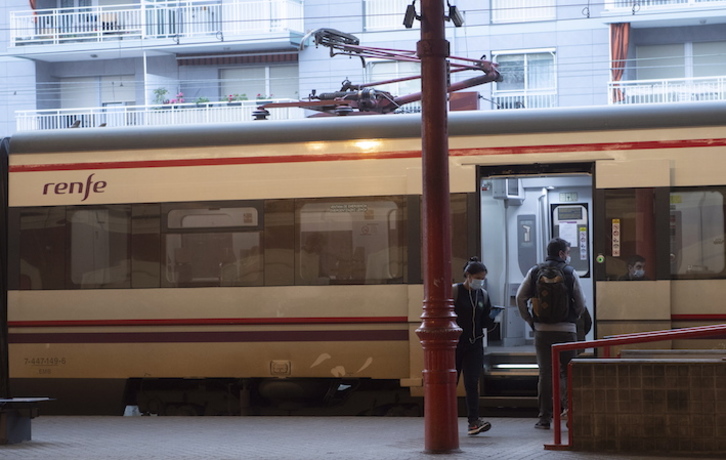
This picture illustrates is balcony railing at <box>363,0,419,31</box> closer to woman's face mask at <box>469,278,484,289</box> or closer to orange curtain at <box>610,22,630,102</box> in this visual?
orange curtain at <box>610,22,630,102</box>

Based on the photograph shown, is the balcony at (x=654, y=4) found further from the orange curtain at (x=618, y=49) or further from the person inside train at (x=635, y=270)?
the person inside train at (x=635, y=270)

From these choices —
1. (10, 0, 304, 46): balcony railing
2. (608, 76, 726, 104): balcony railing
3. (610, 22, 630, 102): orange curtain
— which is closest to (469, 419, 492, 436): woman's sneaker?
(608, 76, 726, 104): balcony railing

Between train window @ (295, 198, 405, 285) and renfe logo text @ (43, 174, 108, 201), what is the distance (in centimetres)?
231

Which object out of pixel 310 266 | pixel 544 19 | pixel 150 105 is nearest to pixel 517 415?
pixel 310 266

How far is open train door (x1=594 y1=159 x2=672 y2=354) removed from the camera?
1111 centimetres

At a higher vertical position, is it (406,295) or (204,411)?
(406,295)

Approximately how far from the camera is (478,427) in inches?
404

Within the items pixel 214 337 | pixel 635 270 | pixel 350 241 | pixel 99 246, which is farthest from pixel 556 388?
pixel 99 246

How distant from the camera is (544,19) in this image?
26.7 metres

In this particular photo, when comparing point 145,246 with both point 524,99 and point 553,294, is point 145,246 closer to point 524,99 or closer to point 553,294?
point 553,294

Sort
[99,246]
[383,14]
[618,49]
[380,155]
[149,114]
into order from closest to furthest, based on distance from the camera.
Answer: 1. [380,155]
2. [99,246]
3. [618,49]
4. [383,14]
5. [149,114]

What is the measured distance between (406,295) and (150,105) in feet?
59.0

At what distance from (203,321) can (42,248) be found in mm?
2078

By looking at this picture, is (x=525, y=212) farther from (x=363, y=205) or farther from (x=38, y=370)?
(x=38, y=370)
